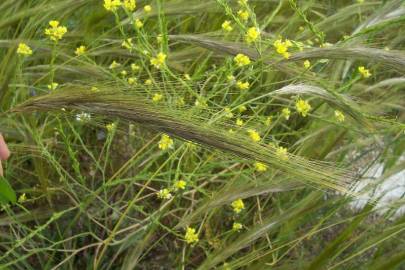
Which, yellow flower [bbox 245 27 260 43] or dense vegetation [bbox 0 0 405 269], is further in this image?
yellow flower [bbox 245 27 260 43]

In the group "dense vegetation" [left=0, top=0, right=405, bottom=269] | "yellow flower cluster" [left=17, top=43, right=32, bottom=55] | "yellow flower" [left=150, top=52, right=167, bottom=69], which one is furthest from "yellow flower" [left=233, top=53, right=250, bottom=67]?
"yellow flower cluster" [left=17, top=43, right=32, bottom=55]

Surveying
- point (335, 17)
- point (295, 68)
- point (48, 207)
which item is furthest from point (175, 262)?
point (335, 17)

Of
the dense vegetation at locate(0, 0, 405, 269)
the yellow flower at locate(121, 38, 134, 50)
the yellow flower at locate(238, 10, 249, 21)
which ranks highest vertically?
the yellow flower at locate(238, 10, 249, 21)

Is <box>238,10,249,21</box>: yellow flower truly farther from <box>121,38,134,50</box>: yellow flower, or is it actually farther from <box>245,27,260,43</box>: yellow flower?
<box>121,38,134,50</box>: yellow flower

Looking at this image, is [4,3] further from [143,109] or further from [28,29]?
[143,109]

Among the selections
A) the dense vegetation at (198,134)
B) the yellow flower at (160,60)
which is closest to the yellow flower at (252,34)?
the dense vegetation at (198,134)

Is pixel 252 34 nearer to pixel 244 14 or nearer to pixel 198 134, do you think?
pixel 244 14

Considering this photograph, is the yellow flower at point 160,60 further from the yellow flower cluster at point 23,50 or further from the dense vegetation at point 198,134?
the yellow flower cluster at point 23,50

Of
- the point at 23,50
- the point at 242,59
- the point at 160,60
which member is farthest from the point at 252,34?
the point at 23,50

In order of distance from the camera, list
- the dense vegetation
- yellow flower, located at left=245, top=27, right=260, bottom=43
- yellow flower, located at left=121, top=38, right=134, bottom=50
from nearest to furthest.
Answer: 1. the dense vegetation
2. yellow flower, located at left=245, top=27, right=260, bottom=43
3. yellow flower, located at left=121, top=38, right=134, bottom=50
